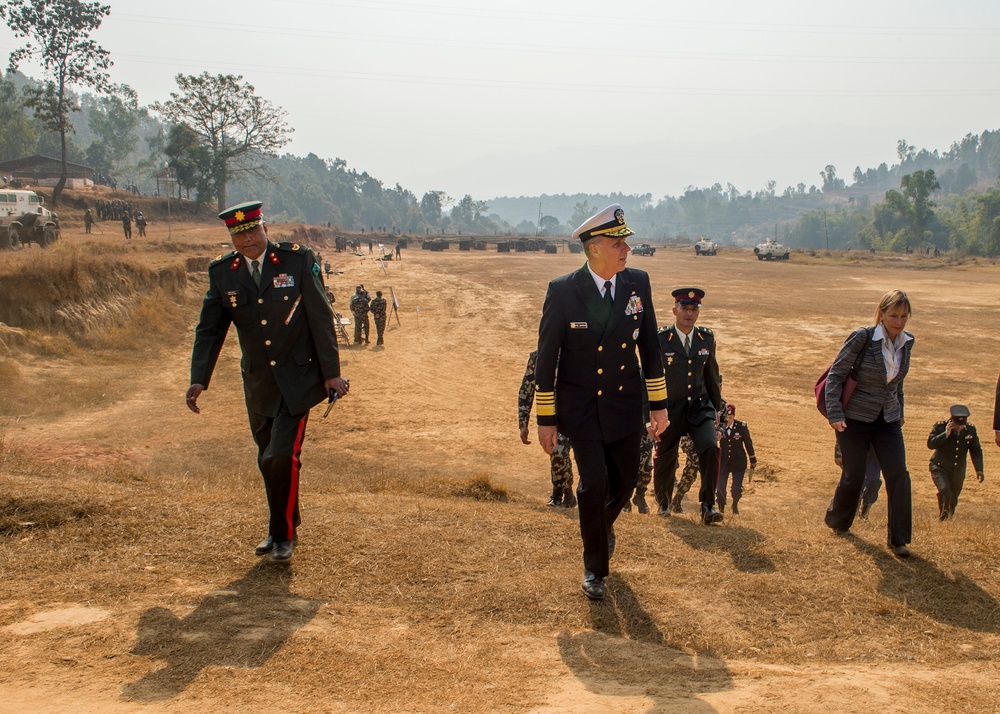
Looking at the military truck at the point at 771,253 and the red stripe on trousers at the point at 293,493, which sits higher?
the military truck at the point at 771,253

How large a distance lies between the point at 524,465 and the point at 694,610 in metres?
8.02

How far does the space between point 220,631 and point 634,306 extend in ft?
8.70

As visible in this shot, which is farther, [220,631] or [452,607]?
[452,607]

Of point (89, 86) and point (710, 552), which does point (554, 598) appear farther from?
point (89, 86)

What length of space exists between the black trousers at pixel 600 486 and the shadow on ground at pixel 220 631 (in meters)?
1.46

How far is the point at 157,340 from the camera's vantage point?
822 inches

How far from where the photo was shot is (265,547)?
4781mm

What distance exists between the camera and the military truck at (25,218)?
28609mm

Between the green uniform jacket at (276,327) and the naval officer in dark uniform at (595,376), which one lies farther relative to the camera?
the green uniform jacket at (276,327)

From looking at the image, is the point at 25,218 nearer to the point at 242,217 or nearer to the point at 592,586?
the point at 242,217

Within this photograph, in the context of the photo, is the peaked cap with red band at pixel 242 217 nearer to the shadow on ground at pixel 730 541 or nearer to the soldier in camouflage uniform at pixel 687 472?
the shadow on ground at pixel 730 541

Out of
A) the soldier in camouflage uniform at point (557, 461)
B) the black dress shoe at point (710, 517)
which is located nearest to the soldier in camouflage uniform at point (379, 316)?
the soldier in camouflage uniform at point (557, 461)

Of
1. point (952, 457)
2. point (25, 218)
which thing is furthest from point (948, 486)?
point (25, 218)

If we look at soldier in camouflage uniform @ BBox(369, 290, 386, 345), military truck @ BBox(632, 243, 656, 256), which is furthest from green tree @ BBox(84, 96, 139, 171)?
soldier in camouflage uniform @ BBox(369, 290, 386, 345)
